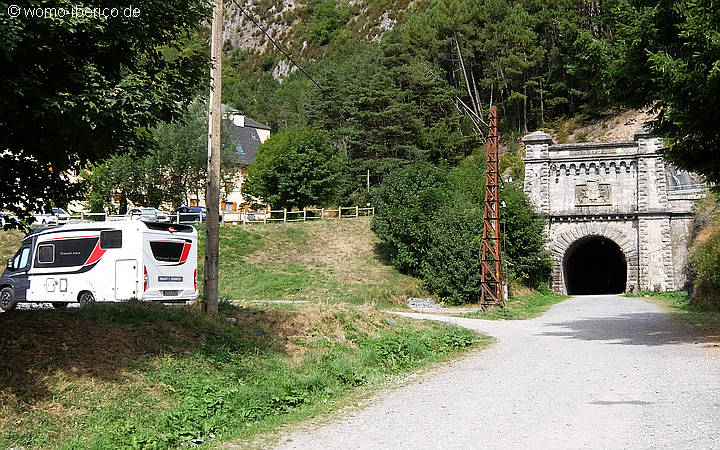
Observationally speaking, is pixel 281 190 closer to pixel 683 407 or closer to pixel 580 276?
pixel 580 276

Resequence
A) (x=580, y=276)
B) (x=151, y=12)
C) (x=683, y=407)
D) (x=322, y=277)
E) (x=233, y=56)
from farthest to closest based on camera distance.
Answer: (x=233, y=56) < (x=580, y=276) < (x=322, y=277) < (x=151, y=12) < (x=683, y=407)

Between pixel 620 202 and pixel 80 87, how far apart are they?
35.3 m

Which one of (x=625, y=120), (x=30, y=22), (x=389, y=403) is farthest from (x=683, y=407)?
(x=625, y=120)

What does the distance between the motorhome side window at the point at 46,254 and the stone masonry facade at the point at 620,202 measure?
2742 cm

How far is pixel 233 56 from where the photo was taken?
160 metres

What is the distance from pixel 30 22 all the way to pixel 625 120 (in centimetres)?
5458

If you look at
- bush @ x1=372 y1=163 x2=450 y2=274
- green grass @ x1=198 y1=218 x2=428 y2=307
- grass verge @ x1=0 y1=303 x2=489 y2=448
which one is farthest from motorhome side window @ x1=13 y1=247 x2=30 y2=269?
bush @ x1=372 y1=163 x2=450 y2=274

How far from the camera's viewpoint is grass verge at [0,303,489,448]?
704cm

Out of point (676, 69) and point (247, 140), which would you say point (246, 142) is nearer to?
point (247, 140)

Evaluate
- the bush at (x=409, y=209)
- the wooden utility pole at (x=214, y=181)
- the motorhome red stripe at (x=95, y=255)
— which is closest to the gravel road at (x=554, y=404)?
the wooden utility pole at (x=214, y=181)

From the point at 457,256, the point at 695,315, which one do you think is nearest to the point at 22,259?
the point at 457,256

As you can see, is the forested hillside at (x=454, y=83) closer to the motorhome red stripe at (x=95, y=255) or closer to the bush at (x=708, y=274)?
the bush at (x=708, y=274)

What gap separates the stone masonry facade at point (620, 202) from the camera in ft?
121

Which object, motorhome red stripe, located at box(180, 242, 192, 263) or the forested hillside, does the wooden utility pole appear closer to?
motorhome red stripe, located at box(180, 242, 192, 263)
